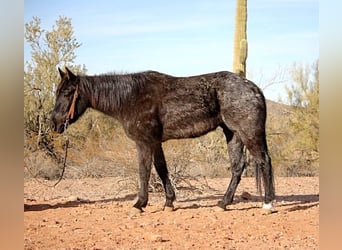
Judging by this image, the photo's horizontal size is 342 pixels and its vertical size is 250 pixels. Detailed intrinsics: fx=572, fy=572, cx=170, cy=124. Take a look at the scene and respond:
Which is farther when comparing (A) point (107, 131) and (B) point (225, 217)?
(A) point (107, 131)

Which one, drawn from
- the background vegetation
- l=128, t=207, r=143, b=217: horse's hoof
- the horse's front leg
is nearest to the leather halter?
the background vegetation

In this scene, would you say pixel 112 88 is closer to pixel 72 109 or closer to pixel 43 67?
pixel 72 109

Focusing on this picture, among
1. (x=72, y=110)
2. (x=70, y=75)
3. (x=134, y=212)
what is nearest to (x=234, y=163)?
(x=134, y=212)

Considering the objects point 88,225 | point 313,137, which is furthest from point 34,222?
point 313,137

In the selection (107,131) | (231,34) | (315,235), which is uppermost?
(231,34)

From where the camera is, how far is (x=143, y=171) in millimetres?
4453

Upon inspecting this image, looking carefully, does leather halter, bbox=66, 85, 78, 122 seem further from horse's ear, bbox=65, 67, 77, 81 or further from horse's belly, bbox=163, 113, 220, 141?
horse's belly, bbox=163, 113, 220, 141

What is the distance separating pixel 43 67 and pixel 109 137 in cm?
77

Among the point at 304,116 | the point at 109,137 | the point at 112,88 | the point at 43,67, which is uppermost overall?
the point at 43,67

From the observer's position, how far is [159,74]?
177 inches

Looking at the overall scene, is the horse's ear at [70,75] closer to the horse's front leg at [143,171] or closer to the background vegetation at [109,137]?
the background vegetation at [109,137]

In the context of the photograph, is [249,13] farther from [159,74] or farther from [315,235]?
[315,235]

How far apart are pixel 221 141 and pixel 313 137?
770 mm
